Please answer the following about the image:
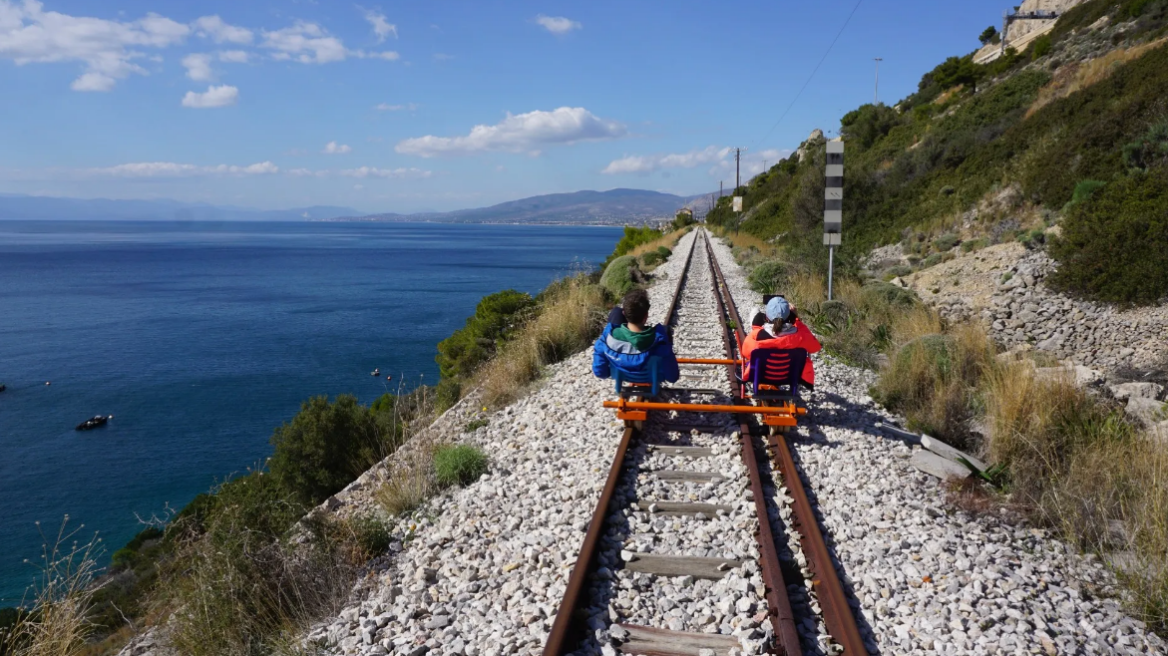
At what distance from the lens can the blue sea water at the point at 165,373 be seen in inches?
636

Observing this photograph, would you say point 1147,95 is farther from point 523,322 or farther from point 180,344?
point 180,344

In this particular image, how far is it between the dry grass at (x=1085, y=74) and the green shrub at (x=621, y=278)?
14282 millimetres

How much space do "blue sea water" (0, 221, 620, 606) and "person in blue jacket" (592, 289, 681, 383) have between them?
3162 mm

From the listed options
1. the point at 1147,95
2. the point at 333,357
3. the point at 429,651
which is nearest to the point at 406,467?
the point at 429,651

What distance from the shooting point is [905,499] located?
4.79m

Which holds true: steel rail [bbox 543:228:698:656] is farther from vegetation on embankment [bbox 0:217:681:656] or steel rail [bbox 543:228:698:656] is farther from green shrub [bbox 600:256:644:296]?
green shrub [bbox 600:256:644:296]

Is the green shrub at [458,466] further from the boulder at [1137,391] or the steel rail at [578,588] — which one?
the boulder at [1137,391]

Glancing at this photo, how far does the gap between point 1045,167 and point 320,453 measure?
58.4 ft

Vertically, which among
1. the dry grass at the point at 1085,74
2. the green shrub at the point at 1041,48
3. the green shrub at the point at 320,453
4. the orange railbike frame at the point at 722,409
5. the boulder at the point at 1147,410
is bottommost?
the green shrub at the point at 320,453

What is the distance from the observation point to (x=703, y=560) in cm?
398

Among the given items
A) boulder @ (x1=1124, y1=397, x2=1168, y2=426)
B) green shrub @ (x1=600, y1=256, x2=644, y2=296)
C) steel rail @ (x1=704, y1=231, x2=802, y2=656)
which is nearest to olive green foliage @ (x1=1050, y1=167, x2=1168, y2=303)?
boulder @ (x1=1124, y1=397, x2=1168, y2=426)

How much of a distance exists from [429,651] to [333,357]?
26760 mm

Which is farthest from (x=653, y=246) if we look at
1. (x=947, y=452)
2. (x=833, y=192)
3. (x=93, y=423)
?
(x=947, y=452)

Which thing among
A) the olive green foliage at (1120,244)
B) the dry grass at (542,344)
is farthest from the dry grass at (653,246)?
the olive green foliage at (1120,244)
